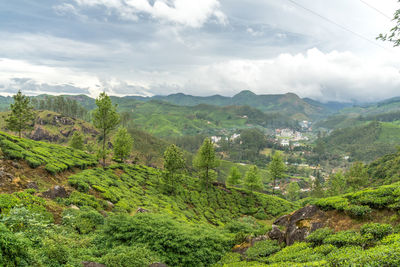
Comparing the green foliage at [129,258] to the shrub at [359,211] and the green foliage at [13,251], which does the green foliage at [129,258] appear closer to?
the green foliage at [13,251]

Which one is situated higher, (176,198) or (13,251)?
(13,251)

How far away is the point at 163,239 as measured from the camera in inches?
584

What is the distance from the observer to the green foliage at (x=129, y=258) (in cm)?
1129

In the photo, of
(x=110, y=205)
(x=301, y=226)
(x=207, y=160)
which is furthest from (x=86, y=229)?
(x=207, y=160)

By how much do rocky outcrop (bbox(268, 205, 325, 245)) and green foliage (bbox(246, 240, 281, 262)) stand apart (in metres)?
0.97

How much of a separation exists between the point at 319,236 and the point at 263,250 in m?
4.49

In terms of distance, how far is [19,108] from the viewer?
44.2 metres

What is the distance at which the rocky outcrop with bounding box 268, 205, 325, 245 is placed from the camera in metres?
14.4

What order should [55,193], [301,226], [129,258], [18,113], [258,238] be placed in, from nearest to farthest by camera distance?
1. [129,258]
2. [301,226]
3. [258,238]
4. [55,193]
5. [18,113]

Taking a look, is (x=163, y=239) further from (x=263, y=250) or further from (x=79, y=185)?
(x=79, y=185)

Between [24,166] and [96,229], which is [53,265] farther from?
[24,166]

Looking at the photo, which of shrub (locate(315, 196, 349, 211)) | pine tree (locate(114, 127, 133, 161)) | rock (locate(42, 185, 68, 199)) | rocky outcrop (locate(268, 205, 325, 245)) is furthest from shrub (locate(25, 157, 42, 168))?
shrub (locate(315, 196, 349, 211))

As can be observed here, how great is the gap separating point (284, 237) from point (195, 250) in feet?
24.3

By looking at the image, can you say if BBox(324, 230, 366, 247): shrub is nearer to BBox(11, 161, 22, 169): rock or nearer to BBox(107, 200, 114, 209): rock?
BBox(107, 200, 114, 209): rock
